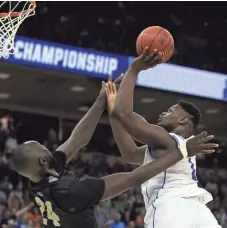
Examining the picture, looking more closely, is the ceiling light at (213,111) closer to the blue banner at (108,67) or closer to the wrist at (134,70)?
the blue banner at (108,67)

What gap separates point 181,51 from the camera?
14445 millimetres

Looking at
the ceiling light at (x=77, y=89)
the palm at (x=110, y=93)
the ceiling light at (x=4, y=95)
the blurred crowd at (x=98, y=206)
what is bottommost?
the blurred crowd at (x=98, y=206)

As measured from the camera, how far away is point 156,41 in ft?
11.0

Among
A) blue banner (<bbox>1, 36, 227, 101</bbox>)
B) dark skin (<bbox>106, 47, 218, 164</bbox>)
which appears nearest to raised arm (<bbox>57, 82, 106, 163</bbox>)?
dark skin (<bbox>106, 47, 218, 164</bbox>)

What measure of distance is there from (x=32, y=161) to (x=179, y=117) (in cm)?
109

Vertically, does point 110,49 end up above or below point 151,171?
below

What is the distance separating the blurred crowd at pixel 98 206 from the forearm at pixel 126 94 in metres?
5.00

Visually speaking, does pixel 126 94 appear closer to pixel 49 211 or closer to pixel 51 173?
pixel 51 173

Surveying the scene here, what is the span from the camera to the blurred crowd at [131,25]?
12898mm

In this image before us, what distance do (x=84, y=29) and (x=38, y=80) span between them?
219 centimetres

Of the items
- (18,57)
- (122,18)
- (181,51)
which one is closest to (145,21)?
(122,18)

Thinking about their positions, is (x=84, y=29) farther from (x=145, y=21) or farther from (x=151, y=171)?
(x=151, y=171)

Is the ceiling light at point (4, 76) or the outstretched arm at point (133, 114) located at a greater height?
the outstretched arm at point (133, 114)

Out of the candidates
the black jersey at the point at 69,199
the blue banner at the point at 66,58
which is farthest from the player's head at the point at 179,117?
the blue banner at the point at 66,58
